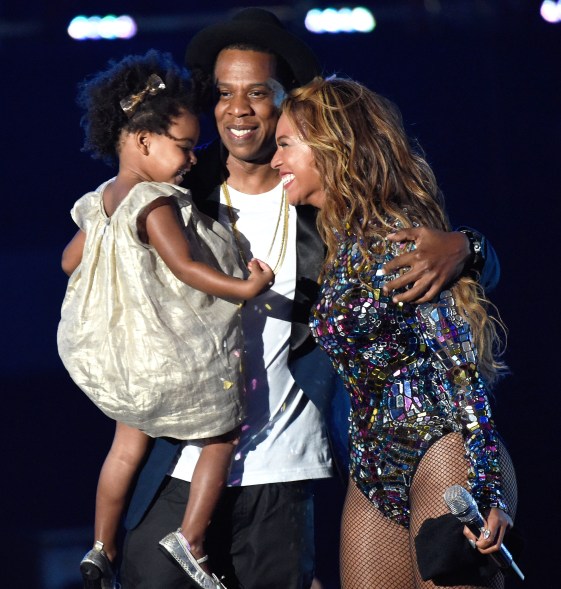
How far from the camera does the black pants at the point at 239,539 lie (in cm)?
283

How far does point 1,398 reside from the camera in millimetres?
4246

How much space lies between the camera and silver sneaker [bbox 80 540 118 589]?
9.05 feet

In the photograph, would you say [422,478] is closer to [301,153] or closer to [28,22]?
[301,153]

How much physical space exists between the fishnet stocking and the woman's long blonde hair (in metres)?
0.35

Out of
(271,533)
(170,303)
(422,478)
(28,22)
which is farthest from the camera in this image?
(28,22)

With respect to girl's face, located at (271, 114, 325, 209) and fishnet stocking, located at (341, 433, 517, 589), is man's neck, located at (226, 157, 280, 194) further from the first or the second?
fishnet stocking, located at (341, 433, 517, 589)

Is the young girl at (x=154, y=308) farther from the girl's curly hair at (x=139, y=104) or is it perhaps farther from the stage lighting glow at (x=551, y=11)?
the stage lighting glow at (x=551, y=11)

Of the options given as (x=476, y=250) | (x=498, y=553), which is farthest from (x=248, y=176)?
(x=498, y=553)

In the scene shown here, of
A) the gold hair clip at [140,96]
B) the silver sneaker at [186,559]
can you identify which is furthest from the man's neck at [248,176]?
the silver sneaker at [186,559]

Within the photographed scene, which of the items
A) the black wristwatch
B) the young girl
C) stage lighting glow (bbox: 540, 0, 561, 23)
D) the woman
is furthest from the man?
stage lighting glow (bbox: 540, 0, 561, 23)

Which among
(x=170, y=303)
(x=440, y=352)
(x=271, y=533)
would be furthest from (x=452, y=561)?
(x=170, y=303)

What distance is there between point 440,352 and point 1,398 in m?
2.43

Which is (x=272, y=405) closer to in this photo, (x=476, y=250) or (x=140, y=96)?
(x=476, y=250)

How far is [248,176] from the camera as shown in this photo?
2.99m
